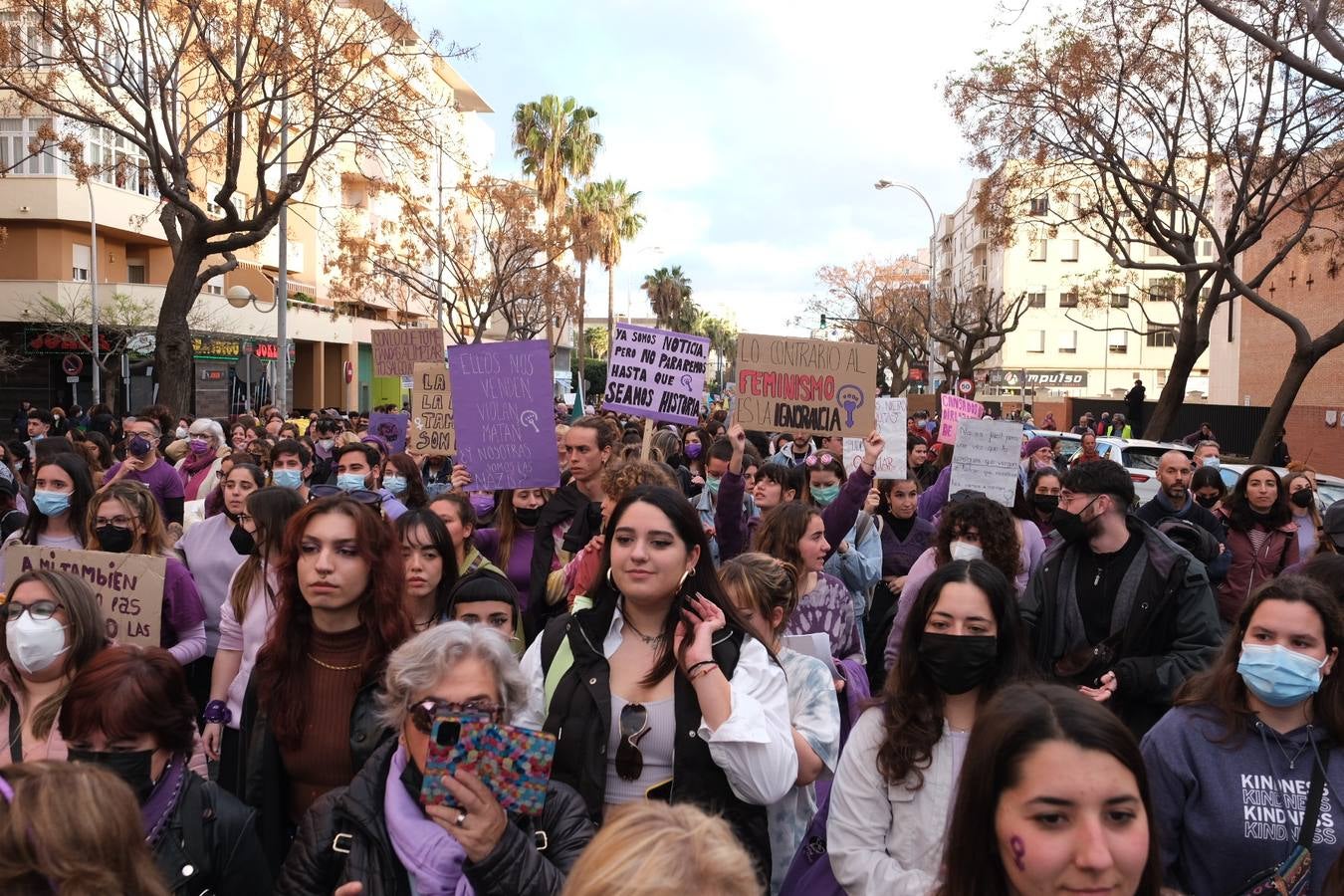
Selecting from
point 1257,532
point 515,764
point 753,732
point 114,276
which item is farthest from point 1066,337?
point 515,764

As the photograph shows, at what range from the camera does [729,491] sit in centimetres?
750

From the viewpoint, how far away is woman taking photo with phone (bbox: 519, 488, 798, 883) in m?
3.20

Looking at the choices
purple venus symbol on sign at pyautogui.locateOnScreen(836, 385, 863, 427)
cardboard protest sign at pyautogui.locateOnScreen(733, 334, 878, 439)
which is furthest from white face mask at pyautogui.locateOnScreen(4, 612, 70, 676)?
purple venus symbol on sign at pyautogui.locateOnScreen(836, 385, 863, 427)

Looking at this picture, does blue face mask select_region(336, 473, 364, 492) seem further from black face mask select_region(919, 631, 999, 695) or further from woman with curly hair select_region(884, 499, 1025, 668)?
black face mask select_region(919, 631, 999, 695)

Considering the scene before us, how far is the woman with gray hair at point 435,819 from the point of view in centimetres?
250

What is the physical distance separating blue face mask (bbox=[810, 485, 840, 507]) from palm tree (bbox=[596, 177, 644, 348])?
158 ft

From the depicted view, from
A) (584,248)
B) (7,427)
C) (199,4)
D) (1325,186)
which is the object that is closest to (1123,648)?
(199,4)

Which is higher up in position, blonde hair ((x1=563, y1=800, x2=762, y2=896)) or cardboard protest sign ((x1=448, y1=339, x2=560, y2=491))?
cardboard protest sign ((x1=448, y1=339, x2=560, y2=491))

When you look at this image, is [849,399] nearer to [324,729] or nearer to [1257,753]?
[1257,753]

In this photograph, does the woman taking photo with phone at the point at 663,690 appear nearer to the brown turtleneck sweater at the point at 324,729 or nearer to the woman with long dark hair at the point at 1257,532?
the brown turtleneck sweater at the point at 324,729

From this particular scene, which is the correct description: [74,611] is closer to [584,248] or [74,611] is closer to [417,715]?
[417,715]

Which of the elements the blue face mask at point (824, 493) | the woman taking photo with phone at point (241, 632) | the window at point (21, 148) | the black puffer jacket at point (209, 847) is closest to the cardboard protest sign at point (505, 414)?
the blue face mask at point (824, 493)

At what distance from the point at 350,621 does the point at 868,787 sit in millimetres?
→ 1731

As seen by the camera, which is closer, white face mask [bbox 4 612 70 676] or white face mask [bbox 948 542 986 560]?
white face mask [bbox 4 612 70 676]
